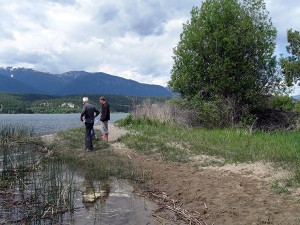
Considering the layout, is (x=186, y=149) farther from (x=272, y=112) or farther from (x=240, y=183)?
(x=272, y=112)

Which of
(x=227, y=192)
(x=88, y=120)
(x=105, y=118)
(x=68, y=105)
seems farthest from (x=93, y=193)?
(x=68, y=105)

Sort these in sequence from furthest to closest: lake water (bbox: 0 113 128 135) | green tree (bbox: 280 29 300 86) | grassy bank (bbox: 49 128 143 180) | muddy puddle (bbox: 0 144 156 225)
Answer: lake water (bbox: 0 113 128 135)
green tree (bbox: 280 29 300 86)
grassy bank (bbox: 49 128 143 180)
muddy puddle (bbox: 0 144 156 225)

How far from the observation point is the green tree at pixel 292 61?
2033 cm

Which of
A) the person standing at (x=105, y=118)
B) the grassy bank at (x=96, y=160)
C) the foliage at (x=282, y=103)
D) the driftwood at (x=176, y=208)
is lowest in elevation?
the driftwood at (x=176, y=208)

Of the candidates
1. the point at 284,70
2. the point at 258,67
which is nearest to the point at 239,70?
the point at 258,67

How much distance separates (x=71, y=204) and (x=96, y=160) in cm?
489

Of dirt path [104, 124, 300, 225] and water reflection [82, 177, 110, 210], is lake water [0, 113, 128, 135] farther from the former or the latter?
dirt path [104, 124, 300, 225]

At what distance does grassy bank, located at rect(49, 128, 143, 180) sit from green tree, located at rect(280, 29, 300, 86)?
1232 centimetres

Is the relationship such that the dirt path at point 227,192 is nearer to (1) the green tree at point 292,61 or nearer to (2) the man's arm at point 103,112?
(2) the man's arm at point 103,112

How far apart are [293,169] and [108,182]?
4755 millimetres

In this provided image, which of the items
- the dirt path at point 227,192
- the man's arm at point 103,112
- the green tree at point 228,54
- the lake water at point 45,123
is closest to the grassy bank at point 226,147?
the dirt path at point 227,192

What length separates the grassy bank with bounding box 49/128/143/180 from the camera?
977 cm

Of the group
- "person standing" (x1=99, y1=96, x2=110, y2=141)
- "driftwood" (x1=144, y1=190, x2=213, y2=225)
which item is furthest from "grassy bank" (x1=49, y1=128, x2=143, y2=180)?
"driftwood" (x1=144, y1=190, x2=213, y2=225)

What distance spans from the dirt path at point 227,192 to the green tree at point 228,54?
39.5 ft
